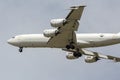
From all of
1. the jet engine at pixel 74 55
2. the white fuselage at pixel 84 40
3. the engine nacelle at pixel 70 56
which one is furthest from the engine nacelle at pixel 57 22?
the engine nacelle at pixel 70 56

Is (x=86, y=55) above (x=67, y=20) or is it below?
below

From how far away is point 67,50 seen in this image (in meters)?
133

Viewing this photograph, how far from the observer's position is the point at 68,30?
12294cm

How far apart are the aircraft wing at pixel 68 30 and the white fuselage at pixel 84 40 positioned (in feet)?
3.84

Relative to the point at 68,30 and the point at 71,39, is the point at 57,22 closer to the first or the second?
the point at 68,30

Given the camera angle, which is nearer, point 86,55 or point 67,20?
point 67,20

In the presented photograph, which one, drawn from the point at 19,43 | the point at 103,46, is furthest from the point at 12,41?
the point at 103,46

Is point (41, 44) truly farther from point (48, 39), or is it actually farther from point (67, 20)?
point (67, 20)

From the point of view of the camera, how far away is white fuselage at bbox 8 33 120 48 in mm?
126188

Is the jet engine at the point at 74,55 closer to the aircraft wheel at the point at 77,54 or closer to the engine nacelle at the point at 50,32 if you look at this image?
the aircraft wheel at the point at 77,54

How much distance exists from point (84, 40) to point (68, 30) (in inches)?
242

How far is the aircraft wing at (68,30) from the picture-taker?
115 meters

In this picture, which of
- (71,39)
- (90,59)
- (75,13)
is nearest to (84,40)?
(71,39)

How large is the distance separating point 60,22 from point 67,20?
124cm
